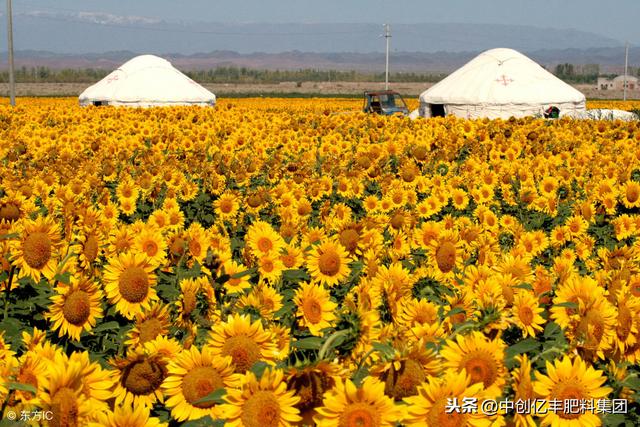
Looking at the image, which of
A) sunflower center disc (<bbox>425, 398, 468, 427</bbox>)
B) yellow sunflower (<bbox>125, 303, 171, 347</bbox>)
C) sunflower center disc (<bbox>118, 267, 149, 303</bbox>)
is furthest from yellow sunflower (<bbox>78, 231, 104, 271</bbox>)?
sunflower center disc (<bbox>425, 398, 468, 427</bbox>)

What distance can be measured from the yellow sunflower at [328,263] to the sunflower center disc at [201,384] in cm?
185

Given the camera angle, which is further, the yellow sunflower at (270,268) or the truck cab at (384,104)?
the truck cab at (384,104)

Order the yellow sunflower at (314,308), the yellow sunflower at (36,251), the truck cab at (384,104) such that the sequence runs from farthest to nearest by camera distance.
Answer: the truck cab at (384,104) → the yellow sunflower at (36,251) → the yellow sunflower at (314,308)

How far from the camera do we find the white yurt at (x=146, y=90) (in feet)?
125

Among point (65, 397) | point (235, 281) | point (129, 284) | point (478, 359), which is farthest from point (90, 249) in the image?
point (478, 359)

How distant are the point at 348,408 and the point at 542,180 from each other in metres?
7.39

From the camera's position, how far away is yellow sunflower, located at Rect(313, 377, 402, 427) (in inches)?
73.9

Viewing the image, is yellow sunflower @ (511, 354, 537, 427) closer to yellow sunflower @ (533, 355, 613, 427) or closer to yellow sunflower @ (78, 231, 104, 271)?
yellow sunflower @ (533, 355, 613, 427)

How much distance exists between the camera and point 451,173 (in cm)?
930

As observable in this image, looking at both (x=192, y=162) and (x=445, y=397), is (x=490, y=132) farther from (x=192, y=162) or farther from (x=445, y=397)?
(x=445, y=397)

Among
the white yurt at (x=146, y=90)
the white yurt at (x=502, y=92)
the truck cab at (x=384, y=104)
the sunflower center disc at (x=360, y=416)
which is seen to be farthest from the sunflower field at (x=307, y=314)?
the white yurt at (x=146, y=90)

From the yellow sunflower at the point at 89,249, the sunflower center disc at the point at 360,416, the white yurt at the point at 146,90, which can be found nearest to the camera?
the sunflower center disc at the point at 360,416

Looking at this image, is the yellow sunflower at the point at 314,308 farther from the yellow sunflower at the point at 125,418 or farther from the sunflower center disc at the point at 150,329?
the yellow sunflower at the point at 125,418

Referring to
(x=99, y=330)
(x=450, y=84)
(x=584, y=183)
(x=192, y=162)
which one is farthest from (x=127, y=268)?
(x=450, y=84)
